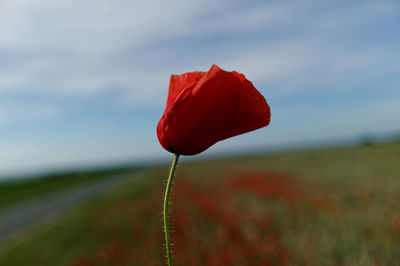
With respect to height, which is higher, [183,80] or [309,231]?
[183,80]

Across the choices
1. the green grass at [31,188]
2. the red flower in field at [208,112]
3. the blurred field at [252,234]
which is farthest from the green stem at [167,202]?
the green grass at [31,188]

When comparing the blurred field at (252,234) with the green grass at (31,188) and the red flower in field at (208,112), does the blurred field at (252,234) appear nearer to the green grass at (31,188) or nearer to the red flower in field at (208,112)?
the red flower in field at (208,112)

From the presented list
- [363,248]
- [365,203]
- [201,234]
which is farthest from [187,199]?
[363,248]

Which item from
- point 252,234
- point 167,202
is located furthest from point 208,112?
point 252,234

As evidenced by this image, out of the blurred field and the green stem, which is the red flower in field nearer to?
the green stem

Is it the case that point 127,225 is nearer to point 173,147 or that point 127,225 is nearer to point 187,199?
point 187,199

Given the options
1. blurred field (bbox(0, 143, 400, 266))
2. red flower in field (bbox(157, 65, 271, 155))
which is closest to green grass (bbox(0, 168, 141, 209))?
blurred field (bbox(0, 143, 400, 266))

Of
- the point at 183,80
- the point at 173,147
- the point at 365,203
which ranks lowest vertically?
the point at 365,203

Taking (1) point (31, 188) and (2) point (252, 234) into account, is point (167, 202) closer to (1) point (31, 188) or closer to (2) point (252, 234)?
(2) point (252, 234)
